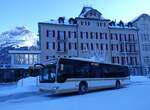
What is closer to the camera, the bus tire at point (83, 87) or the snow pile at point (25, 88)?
the bus tire at point (83, 87)

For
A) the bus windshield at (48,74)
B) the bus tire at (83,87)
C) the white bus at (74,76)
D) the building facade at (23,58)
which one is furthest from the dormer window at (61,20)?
the bus windshield at (48,74)

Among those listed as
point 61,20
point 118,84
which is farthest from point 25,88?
point 61,20

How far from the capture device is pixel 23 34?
6649 inches

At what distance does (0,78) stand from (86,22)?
76.8 ft

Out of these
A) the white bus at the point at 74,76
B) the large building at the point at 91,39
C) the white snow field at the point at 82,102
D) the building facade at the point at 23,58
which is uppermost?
the large building at the point at 91,39

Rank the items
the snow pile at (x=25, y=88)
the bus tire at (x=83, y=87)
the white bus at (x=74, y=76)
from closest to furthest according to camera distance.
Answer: the white bus at (x=74, y=76), the bus tire at (x=83, y=87), the snow pile at (x=25, y=88)

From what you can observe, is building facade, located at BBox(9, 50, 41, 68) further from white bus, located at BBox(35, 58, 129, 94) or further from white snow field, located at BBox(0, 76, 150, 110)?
white bus, located at BBox(35, 58, 129, 94)

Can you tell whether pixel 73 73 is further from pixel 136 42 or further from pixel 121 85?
pixel 136 42

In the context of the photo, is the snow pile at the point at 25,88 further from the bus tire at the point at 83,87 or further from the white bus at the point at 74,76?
the bus tire at the point at 83,87

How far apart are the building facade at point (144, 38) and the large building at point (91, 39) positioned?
1231 mm

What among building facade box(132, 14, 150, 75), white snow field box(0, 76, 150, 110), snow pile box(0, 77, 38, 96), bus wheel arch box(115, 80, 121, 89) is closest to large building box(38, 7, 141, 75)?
building facade box(132, 14, 150, 75)

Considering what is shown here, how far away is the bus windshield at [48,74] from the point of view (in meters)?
17.7

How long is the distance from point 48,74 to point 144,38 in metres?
50.8

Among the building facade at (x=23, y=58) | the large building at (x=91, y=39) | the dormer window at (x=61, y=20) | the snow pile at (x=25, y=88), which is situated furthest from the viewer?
the dormer window at (x=61, y=20)
